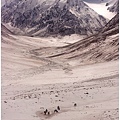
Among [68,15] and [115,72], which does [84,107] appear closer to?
[115,72]

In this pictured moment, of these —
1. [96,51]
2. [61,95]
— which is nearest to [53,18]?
[96,51]

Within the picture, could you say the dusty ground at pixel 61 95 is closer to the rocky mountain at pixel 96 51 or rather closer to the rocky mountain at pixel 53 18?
the rocky mountain at pixel 96 51

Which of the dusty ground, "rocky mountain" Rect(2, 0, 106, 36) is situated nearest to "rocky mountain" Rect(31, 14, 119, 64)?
the dusty ground

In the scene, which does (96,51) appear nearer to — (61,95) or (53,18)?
(61,95)

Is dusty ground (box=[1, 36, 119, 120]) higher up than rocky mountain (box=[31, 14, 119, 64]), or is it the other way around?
rocky mountain (box=[31, 14, 119, 64])

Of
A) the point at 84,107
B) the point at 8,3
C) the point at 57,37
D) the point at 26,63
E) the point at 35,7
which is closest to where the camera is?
the point at 84,107

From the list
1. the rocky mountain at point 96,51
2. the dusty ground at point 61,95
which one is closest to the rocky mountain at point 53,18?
the rocky mountain at point 96,51

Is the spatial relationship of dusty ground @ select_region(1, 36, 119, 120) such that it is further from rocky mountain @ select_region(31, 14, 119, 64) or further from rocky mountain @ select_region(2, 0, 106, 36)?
rocky mountain @ select_region(2, 0, 106, 36)

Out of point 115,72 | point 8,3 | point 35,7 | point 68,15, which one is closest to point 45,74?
point 115,72
